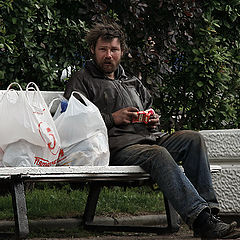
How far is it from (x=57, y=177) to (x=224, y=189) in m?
2.05

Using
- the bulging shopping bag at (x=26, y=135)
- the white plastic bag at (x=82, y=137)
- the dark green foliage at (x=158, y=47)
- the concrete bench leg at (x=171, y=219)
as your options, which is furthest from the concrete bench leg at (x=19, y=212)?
the dark green foliage at (x=158, y=47)

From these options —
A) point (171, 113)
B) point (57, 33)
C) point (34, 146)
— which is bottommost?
point (171, 113)

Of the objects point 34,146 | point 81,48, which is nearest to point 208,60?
point 81,48

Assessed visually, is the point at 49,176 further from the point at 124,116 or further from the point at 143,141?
the point at 143,141

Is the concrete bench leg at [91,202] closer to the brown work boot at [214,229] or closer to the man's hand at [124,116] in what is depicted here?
the man's hand at [124,116]

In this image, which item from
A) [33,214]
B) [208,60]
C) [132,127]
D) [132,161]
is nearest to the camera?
[132,161]

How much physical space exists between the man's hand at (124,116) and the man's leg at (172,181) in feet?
1.08

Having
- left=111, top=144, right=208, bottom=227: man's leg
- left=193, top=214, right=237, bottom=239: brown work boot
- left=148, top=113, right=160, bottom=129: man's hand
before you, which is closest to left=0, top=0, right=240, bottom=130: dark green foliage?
left=148, top=113, right=160, bottom=129: man's hand

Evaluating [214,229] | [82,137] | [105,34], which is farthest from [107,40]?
[214,229]

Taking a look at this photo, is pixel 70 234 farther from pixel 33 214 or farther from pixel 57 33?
pixel 57 33

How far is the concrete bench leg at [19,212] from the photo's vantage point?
12.5ft

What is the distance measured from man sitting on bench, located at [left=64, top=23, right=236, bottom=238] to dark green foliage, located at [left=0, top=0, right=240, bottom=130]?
713 mm

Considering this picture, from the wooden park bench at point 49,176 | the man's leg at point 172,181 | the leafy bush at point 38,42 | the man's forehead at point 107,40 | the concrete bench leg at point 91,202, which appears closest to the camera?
the wooden park bench at point 49,176

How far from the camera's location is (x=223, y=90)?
22.2 feet
